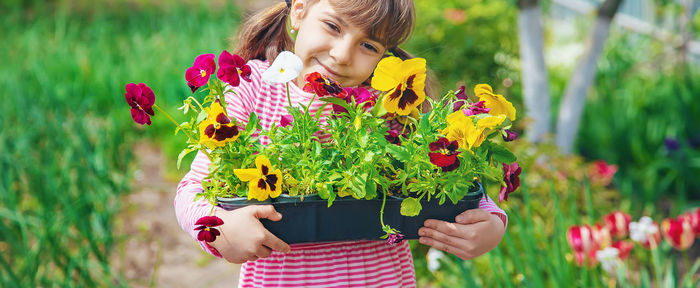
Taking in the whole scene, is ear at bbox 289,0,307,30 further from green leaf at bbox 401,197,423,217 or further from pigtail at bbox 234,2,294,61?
green leaf at bbox 401,197,423,217

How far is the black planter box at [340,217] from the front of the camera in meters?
0.92

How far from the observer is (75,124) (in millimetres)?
2695

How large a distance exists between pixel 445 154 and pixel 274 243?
0.91 feet

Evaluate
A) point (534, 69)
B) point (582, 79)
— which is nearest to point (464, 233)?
point (534, 69)

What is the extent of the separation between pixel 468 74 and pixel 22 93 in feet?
7.19

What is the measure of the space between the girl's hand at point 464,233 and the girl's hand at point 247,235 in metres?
0.22

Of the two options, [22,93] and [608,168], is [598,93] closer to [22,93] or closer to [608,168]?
[608,168]

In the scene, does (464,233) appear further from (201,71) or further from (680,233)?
(680,233)

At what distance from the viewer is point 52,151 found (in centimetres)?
265

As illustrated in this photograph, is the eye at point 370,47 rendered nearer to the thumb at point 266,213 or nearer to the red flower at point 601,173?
the thumb at point 266,213

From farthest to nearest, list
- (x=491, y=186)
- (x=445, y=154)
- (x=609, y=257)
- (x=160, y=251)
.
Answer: (x=160, y=251) → (x=491, y=186) → (x=609, y=257) → (x=445, y=154)

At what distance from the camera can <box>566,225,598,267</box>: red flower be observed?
1.77 m

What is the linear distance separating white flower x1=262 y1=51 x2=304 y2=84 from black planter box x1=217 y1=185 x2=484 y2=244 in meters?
0.17

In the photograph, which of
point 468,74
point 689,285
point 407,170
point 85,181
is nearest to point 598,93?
point 468,74
